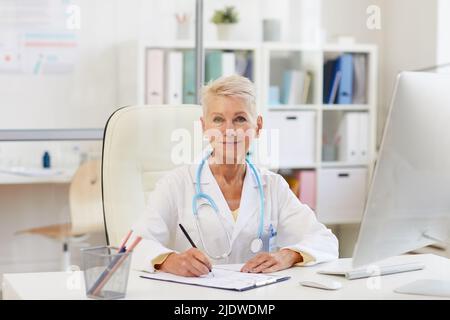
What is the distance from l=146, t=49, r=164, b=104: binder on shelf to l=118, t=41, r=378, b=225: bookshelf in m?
0.43

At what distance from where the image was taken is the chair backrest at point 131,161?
2.04 m

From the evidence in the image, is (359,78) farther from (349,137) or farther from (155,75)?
(155,75)

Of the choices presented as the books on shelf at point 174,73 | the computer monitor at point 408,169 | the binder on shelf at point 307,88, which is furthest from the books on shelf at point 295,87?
the computer monitor at point 408,169

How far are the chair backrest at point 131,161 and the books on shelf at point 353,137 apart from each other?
2.10 m

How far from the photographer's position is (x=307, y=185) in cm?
407

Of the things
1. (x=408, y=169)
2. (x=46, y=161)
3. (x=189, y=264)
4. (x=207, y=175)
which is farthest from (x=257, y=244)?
(x=46, y=161)

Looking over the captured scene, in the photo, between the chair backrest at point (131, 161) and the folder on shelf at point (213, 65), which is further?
the folder on shelf at point (213, 65)

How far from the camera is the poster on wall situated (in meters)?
3.43

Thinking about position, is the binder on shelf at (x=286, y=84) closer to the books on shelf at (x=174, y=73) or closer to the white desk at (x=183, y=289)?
the books on shelf at (x=174, y=73)

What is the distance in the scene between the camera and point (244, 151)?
194cm

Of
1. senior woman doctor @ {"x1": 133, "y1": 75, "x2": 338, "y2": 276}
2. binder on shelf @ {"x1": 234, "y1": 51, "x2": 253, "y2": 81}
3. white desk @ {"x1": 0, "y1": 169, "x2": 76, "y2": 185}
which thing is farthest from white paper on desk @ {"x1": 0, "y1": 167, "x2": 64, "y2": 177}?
senior woman doctor @ {"x1": 133, "y1": 75, "x2": 338, "y2": 276}

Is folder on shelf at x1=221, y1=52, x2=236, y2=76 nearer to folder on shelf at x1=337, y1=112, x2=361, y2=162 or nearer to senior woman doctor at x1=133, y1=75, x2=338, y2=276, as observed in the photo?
folder on shelf at x1=337, y1=112, x2=361, y2=162
